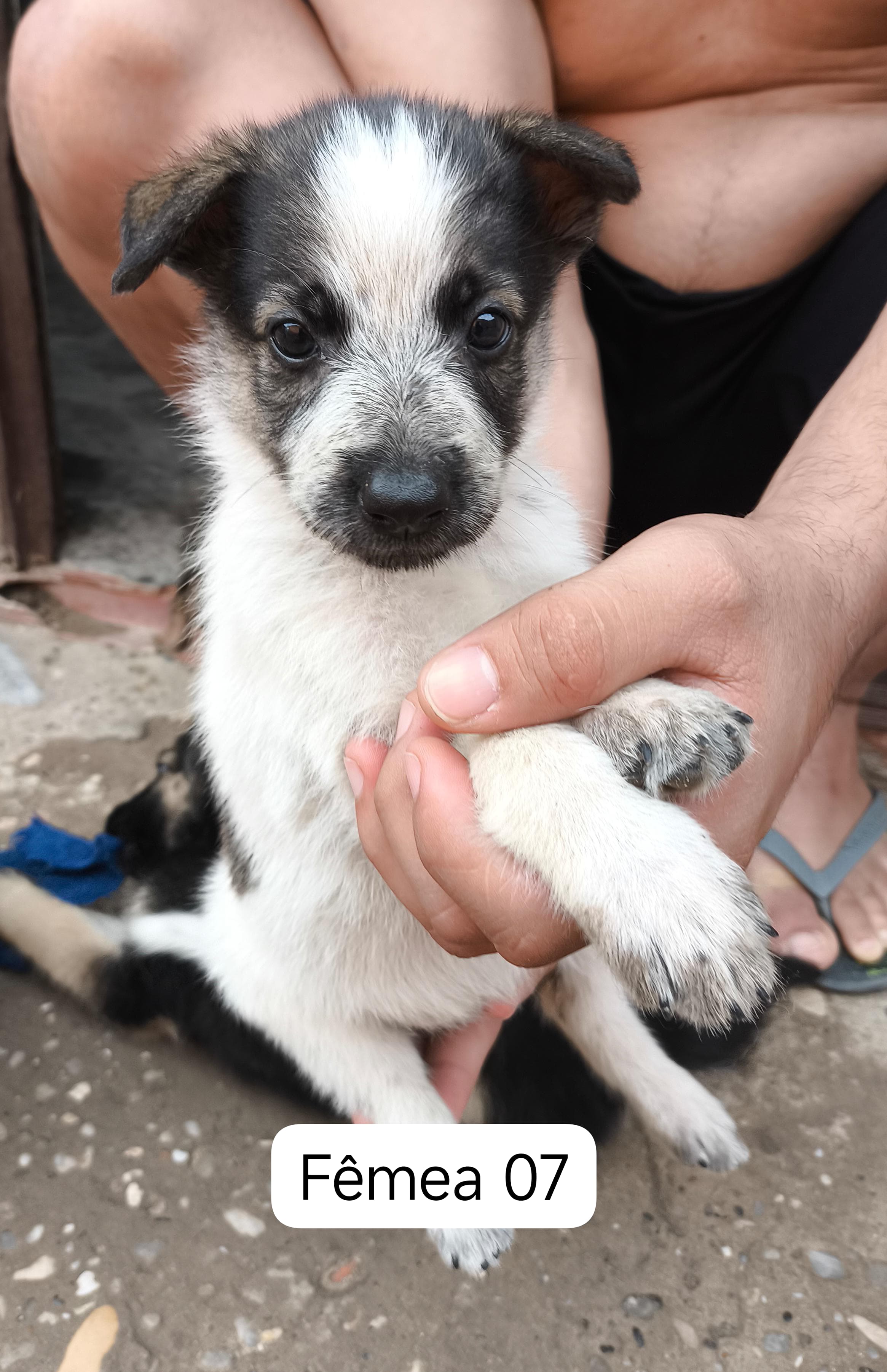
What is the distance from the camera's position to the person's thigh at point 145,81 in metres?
2.24

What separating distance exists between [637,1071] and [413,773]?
1037mm

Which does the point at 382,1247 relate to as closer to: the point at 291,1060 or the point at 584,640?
the point at 291,1060

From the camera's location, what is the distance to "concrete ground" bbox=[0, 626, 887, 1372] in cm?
164

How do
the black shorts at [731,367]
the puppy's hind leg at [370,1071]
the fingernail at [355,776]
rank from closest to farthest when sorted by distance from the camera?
the fingernail at [355,776], the puppy's hind leg at [370,1071], the black shorts at [731,367]

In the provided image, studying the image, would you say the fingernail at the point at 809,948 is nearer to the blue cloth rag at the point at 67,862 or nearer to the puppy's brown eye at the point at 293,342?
the blue cloth rag at the point at 67,862

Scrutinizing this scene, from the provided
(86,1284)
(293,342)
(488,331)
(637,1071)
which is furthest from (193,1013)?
(488,331)

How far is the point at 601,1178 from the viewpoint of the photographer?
6.35 ft

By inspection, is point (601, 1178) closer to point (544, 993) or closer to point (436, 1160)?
point (544, 993)

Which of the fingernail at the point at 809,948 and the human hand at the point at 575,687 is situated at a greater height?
the human hand at the point at 575,687

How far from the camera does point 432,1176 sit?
1.40 m

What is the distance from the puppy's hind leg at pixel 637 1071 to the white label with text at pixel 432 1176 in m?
0.50

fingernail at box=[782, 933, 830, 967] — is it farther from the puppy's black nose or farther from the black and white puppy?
the puppy's black nose

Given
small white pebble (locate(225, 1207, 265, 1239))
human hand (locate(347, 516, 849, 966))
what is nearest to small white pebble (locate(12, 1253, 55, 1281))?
small white pebble (locate(225, 1207, 265, 1239))

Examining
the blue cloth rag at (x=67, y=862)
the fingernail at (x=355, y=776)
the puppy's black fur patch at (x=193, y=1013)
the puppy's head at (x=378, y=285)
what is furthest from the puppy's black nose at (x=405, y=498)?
the blue cloth rag at (x=67, y=862)
